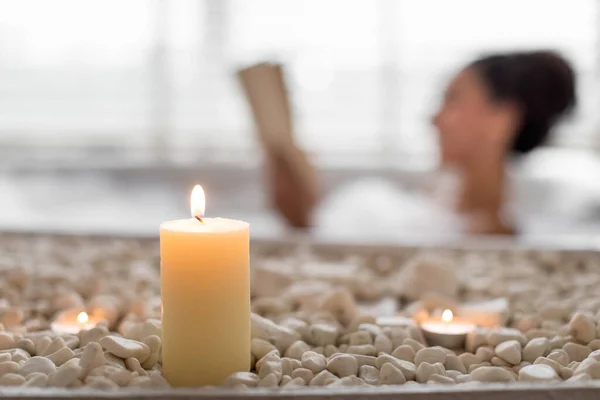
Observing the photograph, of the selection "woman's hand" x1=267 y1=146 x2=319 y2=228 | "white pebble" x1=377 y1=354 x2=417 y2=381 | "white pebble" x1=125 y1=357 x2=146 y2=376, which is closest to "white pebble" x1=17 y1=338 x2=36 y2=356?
"white pebble" x1=125 y1=357 x2=146 y2=376

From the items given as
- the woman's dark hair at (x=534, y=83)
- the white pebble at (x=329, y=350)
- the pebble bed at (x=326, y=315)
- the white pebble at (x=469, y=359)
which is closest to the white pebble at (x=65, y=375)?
the pebble bed at (x=326, y=315)

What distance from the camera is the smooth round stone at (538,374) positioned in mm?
521

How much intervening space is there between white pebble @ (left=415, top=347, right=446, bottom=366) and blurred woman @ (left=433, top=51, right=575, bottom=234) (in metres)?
1.35

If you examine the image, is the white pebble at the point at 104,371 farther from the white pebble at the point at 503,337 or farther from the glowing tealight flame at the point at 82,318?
the white pebble at the point at 503,337

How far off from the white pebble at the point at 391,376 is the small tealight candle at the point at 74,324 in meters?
0.29

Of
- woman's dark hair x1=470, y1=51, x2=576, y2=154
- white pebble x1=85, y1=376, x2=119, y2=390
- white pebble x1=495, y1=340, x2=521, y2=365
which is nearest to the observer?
white pebble x1=85, y1=376, x2=119, y2=390

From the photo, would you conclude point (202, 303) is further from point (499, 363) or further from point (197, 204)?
point (499, 363)

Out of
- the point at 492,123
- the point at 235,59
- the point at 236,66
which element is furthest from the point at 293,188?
the point at 235,59

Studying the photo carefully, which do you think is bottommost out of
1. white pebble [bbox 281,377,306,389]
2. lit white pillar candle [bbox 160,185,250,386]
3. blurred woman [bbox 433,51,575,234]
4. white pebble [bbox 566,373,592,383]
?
white pebble [bbox 281,377,306,389]

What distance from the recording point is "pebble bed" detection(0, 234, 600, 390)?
1.76ft

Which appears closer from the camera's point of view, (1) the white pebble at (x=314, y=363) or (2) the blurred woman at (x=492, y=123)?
(1) the white pebble at (x=314, y=363)

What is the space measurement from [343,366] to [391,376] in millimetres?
43

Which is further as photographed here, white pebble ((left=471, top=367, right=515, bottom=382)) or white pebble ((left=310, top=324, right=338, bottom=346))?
white pebble ((left=310, top=324, right=338, bottom=346))

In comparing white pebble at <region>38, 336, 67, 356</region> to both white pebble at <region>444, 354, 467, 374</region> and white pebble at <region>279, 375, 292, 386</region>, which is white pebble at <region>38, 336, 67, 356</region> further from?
white pebble at <region>444, 354, 467, 374</region>
